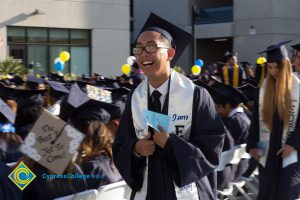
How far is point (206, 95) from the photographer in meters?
2.71

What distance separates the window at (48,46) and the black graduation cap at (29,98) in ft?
46.5

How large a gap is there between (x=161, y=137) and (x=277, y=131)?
226cm

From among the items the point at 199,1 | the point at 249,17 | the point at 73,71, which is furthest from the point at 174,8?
the point at 73,71

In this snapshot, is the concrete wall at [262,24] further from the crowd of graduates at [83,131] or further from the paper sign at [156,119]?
the paper sign at [156,119]

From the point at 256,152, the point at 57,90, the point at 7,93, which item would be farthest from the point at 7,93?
the point at 256,152

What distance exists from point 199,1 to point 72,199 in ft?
104

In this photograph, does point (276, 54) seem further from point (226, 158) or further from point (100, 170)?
point (100, 170)

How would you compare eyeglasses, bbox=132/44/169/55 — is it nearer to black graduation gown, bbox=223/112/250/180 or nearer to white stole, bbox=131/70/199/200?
white stole, bbox=131/70/199/200

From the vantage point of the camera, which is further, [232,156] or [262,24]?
[262,24]

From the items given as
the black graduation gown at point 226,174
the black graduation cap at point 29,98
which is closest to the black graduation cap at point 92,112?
the black graduation gown at point 226,174

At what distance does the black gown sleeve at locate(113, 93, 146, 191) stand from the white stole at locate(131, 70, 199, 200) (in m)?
0.04

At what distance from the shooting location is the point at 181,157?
251 cm

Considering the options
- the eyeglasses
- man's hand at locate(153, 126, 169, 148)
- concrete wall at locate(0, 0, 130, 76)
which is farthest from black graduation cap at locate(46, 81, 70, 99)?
concrete wall at locate(0, 0, 130, 76)

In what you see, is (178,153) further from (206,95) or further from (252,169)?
(252,169)
